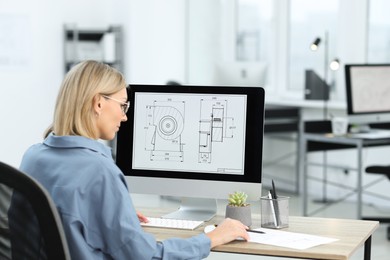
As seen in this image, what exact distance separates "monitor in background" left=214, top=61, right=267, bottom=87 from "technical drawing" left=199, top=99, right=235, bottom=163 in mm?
3537

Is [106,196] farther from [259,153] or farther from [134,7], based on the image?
[134,7]

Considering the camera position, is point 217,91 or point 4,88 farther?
point 4,88

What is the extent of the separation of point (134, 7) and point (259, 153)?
4994 mm

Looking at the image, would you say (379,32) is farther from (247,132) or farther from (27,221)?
(27,221)

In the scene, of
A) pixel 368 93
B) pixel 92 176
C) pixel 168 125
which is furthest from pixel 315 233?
pixel 368 93

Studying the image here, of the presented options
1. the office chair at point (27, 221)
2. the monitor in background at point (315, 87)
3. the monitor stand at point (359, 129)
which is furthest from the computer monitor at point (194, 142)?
the monitor in background at point (315, 87)

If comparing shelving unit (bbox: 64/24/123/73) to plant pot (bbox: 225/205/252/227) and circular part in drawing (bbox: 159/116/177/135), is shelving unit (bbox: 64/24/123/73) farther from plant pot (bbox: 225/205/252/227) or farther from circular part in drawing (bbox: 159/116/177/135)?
plant pot (bbox: 225/205/252/227)

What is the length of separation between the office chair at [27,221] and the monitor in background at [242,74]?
4551 millimetres

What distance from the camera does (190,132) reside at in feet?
8.52

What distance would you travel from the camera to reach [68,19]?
7.29 meters

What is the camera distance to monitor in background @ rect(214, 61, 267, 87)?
6.13 meters

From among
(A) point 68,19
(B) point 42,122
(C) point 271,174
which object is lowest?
(C) point 271,174

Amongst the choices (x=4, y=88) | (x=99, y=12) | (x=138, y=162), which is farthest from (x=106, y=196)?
(x=99, y=12)

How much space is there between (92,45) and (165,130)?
5052 mm
